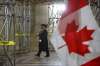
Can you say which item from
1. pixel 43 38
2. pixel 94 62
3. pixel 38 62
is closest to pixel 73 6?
pixel 94 62

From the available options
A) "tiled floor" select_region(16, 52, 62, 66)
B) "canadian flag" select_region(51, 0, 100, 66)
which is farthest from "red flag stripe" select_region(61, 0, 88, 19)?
"tiled floor" select_region(16, 52, 62, 66)

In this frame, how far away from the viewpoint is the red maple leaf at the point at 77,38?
294 centimetres

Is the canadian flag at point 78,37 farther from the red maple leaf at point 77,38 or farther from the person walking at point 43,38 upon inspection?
the person walking at point 43,38

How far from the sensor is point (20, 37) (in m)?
19.9

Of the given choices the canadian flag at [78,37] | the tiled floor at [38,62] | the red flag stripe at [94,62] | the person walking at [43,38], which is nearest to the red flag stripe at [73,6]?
the canadian flag at [78,37]

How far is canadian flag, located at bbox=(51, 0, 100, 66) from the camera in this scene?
2900 millimetres

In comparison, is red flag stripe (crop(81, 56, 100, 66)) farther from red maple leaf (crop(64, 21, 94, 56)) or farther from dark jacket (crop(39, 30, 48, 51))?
dark jacket (crop(39, 30, 48, 51))

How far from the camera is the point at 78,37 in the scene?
2955mm

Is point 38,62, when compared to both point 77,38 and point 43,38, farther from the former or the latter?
point 77,38

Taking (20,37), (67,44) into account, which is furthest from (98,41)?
(20,37)

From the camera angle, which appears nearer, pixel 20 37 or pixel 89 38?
pixel 89 38

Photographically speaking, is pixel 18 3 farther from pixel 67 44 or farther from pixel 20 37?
pixel 67 44

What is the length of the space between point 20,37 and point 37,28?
10.9 ft

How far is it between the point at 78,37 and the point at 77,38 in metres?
0.01
